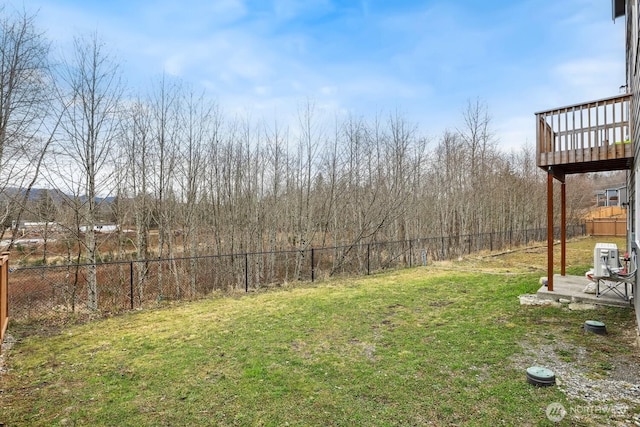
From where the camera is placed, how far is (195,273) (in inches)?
358

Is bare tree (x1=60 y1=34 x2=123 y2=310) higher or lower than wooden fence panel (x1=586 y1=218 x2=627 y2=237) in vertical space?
higher

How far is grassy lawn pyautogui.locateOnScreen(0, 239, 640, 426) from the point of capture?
239 cm

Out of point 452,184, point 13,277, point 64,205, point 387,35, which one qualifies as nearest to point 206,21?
point 64,205

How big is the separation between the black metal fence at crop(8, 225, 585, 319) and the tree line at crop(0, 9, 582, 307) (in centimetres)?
49

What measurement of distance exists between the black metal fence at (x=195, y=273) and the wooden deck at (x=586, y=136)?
479 cm


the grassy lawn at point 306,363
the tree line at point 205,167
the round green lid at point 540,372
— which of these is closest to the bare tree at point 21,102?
the tree line at point 205,167

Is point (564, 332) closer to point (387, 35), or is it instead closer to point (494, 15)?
point (494, 15)

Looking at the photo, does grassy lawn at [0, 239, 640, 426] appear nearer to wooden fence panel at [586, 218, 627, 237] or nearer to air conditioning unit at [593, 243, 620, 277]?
air conditioning unit at [593, 243, 620, 277]

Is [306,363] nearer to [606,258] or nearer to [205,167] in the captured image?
[606,258]

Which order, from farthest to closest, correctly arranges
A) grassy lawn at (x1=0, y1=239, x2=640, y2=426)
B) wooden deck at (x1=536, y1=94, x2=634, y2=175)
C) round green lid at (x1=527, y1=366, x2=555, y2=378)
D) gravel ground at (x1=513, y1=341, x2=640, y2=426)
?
1. wooden deck at (x1=536, y1=94, x2=634, y2=175)
2. round green lid at (x1=527, y1=366, x2=555, y2=378)
3. grassy lawn at (x1=0, y1=239, x2=640, y2=426)
4. gravel ground at (x1=513, y1=341, x2=640, y2=426)

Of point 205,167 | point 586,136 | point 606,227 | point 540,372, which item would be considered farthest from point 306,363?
point 606,227

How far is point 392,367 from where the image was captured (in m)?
3.11

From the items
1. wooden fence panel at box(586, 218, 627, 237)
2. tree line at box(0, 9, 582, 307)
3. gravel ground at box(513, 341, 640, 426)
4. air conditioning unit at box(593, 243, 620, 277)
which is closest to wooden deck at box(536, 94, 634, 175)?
air conditioning unit at box(593, 243, 620, 277)

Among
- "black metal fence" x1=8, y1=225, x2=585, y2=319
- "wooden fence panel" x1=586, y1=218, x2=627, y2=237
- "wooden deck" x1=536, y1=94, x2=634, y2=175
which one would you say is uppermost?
"wooden deck" x1=536, y1=94, x2=634, y2=175
